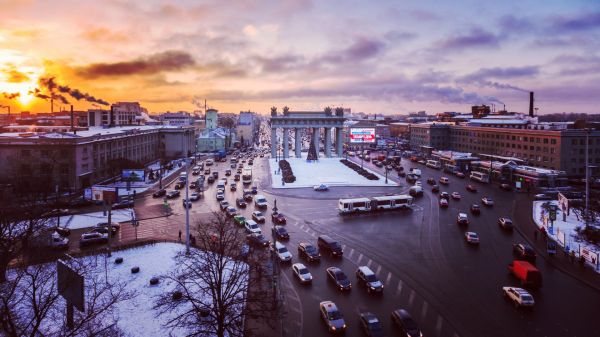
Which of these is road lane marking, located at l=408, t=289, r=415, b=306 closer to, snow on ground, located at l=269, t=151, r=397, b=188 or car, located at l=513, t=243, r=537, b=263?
car, located at l=513, t=243, r=537, b=263

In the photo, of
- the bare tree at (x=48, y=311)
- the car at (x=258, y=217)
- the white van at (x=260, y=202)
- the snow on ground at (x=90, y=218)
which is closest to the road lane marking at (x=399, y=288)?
the bare tree at (x=48, y=311)

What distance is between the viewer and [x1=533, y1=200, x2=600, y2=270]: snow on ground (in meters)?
31.2

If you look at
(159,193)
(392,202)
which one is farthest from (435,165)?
(159,193)

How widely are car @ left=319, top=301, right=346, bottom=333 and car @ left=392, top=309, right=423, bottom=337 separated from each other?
8.10 feet

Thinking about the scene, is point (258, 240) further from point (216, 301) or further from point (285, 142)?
point (285, 142)

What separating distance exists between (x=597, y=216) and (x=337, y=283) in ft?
95.7

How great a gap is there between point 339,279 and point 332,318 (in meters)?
4.81

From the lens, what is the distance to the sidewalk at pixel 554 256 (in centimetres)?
2559

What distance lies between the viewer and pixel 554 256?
97.2 feet

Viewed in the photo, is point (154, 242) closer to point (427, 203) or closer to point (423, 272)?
point (423, 272)

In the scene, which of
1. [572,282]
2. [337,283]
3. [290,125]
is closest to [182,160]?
[290,125]

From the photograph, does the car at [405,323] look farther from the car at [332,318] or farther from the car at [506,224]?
the car at [506,224]

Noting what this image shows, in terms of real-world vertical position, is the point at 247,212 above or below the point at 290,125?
below

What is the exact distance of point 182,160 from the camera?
9106 cm
